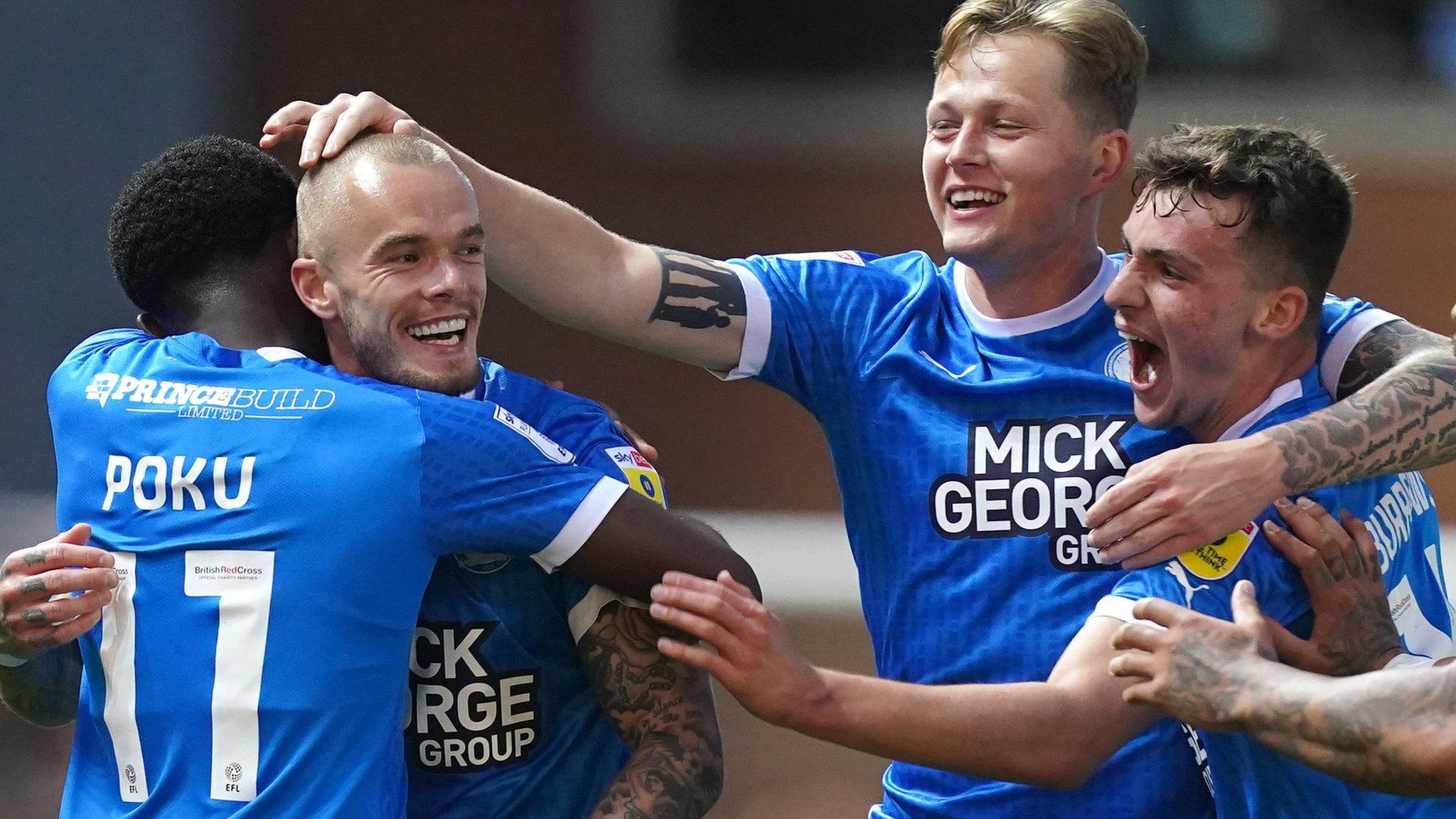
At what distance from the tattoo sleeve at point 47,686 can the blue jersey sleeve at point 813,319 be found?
1516 mm

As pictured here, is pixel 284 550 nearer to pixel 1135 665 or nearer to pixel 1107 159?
pixel 1135 665

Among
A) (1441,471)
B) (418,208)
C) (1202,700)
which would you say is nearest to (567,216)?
(418,208)

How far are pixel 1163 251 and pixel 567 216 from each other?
1269mm

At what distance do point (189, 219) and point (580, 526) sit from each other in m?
1.00

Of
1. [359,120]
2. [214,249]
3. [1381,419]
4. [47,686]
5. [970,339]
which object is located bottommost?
[47,686]

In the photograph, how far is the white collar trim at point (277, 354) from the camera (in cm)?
302

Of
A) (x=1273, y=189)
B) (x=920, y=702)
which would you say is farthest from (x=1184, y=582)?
(x=1273, y=189)

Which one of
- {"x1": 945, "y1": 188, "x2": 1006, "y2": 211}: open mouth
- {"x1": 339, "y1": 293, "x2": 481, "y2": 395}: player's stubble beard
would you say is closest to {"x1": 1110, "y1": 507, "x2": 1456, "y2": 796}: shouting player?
{"x1": 945, "y1": 188, "x2": 1006, "y2": 211}: open mouth

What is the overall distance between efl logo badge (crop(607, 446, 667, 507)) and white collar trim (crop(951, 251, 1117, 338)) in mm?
874

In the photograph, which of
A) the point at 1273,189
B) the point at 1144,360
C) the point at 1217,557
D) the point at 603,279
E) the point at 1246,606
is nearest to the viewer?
the point at 1246,606

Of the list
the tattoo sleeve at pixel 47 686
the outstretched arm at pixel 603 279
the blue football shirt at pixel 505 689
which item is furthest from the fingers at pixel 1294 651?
the tattoo sleeve at pixel 47 686

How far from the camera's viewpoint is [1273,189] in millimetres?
3303

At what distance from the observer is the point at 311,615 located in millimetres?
2807

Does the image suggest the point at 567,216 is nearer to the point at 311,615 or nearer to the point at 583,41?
the point at 311,615
